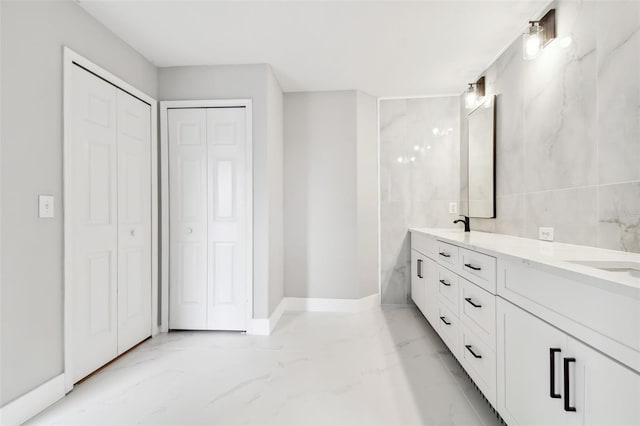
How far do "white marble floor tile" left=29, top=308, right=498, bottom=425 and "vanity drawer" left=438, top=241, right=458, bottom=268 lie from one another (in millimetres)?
704

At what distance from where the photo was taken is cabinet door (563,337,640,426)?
810 mm

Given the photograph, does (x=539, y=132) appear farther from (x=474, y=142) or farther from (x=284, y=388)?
(x=284, y=388)

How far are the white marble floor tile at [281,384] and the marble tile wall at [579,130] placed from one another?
→ 1.14 m

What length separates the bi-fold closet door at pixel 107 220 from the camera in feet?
6.48

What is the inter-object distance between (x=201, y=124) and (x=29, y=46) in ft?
4.17

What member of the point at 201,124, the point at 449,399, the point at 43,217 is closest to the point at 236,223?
the point at 201,124

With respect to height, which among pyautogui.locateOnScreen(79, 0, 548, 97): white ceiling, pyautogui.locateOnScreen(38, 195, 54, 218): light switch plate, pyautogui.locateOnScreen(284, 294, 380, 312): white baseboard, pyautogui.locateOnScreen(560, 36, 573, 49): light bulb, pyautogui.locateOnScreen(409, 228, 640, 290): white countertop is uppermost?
pyautogui.locateOnScreen(79, 0, 548, 97): white ceiling

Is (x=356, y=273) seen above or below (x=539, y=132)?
below

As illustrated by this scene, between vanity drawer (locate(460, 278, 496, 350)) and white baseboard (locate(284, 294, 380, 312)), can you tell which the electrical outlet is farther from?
white baseboard (locate(284, 294, 380, 312))

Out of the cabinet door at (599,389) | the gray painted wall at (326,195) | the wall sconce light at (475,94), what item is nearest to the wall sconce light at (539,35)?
the wall sconce light at (475,94)

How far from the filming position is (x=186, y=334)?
2.81 metres

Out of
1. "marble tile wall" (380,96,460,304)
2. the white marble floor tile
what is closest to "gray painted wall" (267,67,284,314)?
the white marble floor tile

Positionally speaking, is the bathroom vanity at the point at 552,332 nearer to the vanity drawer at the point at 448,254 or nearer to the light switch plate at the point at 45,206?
the vanity drawer at the point at 448,254

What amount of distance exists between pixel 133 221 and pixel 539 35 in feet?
10.3
